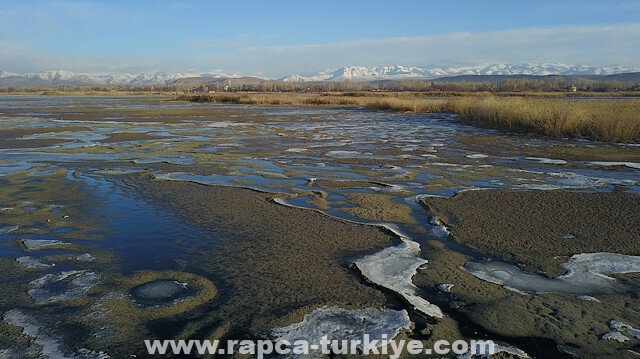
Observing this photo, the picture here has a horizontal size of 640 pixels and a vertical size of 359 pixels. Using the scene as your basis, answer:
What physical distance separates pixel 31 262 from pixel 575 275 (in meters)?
5.15

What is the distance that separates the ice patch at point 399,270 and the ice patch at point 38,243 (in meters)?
3.36

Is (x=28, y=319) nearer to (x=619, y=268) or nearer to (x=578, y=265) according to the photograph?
(x=578, y=265)

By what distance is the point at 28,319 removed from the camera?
337 centimetres

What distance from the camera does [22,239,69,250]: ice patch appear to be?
16.4ft

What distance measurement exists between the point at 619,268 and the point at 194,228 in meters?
4.52

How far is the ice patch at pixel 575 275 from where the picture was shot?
3.90 m

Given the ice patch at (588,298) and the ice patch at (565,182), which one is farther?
the ice patch at (565,182)

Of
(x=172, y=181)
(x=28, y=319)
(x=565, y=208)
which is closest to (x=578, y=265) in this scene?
(x=565, y=208)

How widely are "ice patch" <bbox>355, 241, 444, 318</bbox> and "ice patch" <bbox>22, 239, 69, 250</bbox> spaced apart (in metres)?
3.36

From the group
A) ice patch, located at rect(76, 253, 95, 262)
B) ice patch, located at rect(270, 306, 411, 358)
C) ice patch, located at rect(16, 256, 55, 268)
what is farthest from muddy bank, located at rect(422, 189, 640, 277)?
ice patch, located at rect(16, 256, 55, 268)

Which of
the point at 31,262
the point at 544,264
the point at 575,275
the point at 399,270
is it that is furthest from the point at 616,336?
the point at 31,262

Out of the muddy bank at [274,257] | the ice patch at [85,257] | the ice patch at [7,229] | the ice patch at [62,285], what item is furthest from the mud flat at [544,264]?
the ice patch at [7,229]

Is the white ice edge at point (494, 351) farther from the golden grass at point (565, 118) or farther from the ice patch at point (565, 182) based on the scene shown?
the golden grass at point (565, 118)

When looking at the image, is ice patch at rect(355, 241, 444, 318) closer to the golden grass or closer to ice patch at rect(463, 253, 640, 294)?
ice patch at rect(463, 253, 640, 294)
